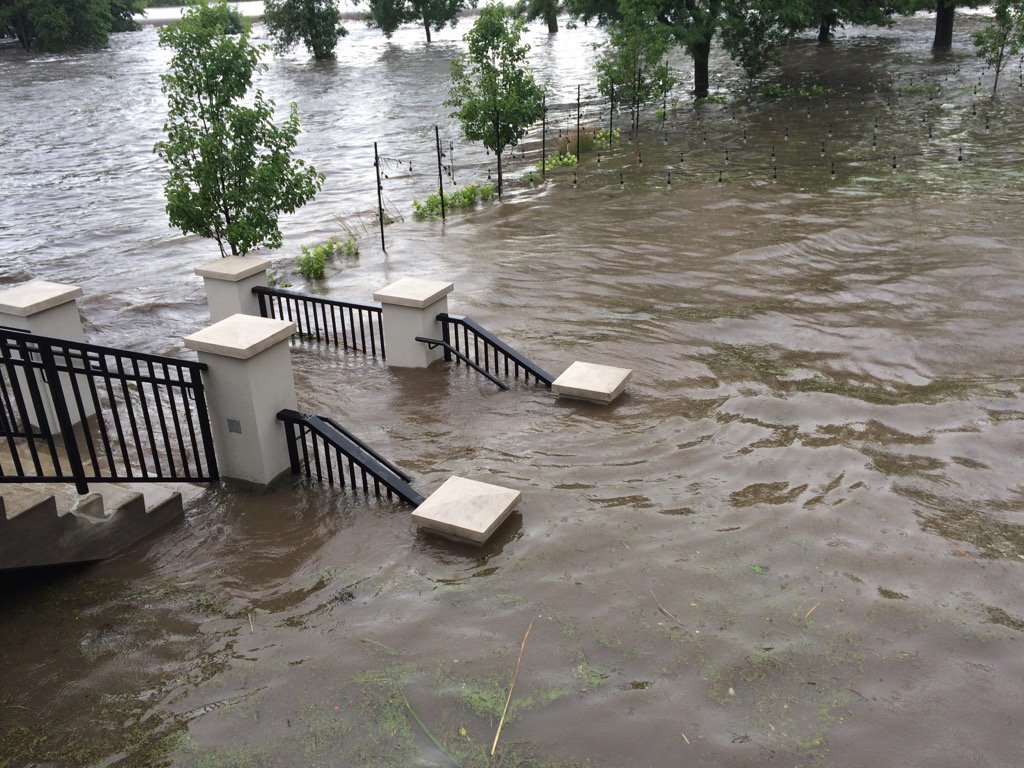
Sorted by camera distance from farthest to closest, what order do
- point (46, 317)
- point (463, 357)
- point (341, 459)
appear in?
point (463, 357) < point (46, 317) < point (341, 459)

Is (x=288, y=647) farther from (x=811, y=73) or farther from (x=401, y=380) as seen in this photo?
(x=811, y=73)

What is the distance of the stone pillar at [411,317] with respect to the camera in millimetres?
9508

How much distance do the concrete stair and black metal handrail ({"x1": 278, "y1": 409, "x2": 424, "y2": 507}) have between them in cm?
107

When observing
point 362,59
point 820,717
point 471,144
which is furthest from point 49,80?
point 820,717

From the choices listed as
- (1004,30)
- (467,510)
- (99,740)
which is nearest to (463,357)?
(467,510)

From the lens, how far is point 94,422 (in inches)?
348

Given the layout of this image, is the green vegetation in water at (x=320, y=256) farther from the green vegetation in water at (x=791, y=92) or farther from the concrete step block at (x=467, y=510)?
the green vegetation in water at (x=791, y=92)

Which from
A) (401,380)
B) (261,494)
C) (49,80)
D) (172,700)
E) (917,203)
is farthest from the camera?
(49,80)

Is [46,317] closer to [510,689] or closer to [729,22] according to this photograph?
[510,689]

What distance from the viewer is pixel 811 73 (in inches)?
1416

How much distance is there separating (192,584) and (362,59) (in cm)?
5676

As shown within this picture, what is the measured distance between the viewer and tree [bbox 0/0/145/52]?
5641 cm

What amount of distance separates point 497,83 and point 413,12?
50521 millimetres

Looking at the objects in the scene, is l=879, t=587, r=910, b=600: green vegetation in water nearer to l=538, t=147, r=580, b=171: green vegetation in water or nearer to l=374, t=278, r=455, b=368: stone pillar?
l=374, t=278, r=455, b=368: stone pillar
